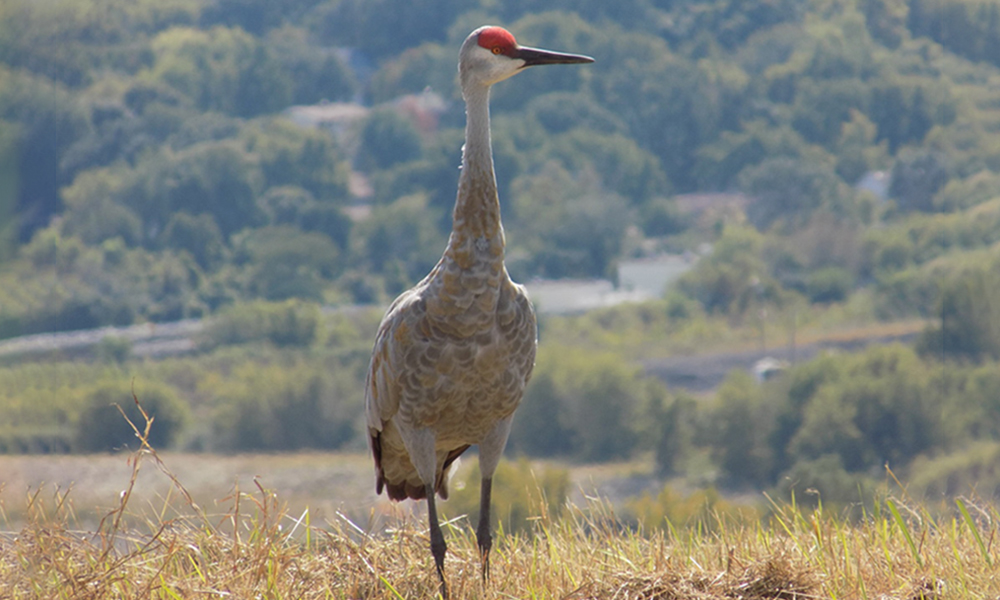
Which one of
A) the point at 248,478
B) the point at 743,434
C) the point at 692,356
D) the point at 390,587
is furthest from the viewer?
the point at 692,356

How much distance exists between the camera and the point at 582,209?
53438mm

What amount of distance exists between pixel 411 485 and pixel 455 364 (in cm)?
119

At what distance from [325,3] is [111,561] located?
5078cm

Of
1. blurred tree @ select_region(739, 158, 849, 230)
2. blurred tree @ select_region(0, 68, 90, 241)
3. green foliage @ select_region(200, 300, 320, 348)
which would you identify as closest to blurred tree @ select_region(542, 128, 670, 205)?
blurred tree @ select_region(739, 158, 849, 230)

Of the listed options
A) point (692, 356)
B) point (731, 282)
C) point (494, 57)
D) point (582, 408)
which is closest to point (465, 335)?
point (494, 57)

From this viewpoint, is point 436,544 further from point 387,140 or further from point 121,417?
point 387,140

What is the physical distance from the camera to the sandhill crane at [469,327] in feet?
16.0

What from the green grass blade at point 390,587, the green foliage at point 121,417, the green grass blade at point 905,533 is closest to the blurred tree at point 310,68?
the green foliage at point 121,417

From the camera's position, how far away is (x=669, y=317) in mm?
47656

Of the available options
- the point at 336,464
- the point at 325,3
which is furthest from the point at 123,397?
the point at 325,3

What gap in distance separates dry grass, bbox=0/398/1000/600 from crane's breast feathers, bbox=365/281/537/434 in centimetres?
54

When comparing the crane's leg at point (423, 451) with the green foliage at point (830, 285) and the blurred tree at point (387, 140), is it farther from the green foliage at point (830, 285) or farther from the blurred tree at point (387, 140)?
the blurred tree at point (387, 140)

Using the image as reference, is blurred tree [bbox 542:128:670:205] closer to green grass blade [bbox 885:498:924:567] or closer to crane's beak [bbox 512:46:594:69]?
crane's beak [bbox 512:46:594:69]

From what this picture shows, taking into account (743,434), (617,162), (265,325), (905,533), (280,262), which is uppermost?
(905,533)
